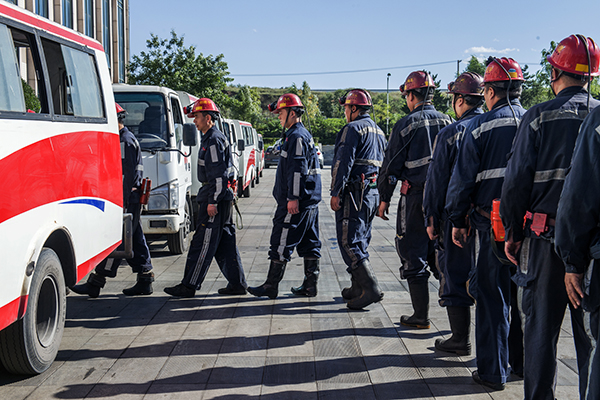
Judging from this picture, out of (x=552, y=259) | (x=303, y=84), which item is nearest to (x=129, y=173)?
(x=552, y=259)

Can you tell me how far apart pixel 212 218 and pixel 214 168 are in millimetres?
533

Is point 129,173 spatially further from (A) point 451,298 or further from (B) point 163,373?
(A) point 451,298

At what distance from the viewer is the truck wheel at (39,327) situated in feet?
12.4

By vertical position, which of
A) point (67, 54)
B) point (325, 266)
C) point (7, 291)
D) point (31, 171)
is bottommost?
point (325, 266)

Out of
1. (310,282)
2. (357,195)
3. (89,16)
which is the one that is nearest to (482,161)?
(357,195)

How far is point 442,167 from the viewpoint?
14.1 ft

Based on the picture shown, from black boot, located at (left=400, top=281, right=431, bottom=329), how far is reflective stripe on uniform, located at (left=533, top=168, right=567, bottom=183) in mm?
2124

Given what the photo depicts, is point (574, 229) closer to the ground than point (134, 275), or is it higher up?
higher up

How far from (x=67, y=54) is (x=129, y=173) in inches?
71.5

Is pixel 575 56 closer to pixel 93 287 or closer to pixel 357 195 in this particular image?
pixel 357 195

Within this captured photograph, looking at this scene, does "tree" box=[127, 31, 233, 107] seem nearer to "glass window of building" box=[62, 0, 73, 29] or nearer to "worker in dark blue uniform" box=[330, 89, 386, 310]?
"glass window of building" box=[62, 0, 73, 29]

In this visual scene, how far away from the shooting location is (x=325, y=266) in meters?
7.88

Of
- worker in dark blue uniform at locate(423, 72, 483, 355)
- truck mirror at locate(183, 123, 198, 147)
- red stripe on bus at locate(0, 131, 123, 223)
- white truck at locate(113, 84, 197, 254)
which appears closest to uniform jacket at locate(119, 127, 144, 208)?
red stripe on bus at locate(0, 131, 123, 223)

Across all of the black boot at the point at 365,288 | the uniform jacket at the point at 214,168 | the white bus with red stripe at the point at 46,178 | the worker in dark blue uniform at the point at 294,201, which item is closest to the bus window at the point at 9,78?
the white bus with red stripe at the point at 46,178
